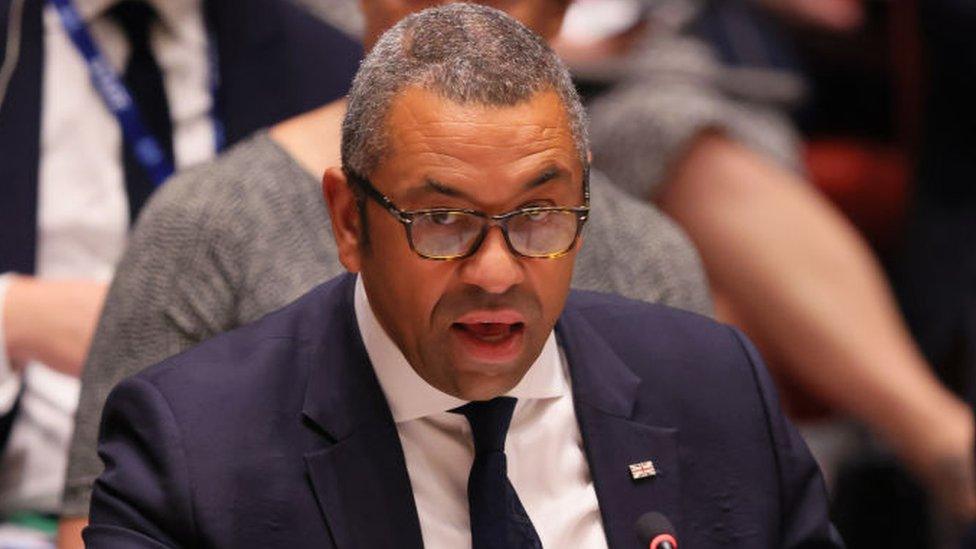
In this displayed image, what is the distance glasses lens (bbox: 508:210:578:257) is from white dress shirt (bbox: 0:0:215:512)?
984 mm

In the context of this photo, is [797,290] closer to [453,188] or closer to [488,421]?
[488,421]

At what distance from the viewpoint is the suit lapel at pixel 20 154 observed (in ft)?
8.54

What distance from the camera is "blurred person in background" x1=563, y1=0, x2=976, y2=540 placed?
347cm

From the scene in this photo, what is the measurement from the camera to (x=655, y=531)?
1915 millimetres

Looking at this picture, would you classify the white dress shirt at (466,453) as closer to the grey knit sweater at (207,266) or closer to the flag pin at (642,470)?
the flag pin at (642,470)

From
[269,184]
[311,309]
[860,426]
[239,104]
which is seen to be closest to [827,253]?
[860,426]

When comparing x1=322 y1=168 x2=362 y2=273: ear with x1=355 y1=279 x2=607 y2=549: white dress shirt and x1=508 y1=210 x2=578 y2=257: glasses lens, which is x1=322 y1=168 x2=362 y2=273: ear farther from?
x1=508 y1=210 x2=578 y2=257: glasses lens

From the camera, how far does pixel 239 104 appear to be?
9.00ft

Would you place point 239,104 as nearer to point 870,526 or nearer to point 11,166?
point 11,166

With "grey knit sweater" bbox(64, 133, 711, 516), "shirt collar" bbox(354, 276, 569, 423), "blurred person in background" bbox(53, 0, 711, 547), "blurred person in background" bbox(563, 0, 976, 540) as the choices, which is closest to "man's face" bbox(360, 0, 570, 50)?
"blurred person in background" bbox(53, 0, 711, 547)

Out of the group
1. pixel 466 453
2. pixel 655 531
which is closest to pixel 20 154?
pixel 466 453

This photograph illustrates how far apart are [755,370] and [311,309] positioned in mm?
462

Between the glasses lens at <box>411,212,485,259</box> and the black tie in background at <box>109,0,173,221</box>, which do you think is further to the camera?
the black tie in background at <box>109,0,173,221</box>

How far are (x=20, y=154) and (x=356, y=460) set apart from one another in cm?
92
